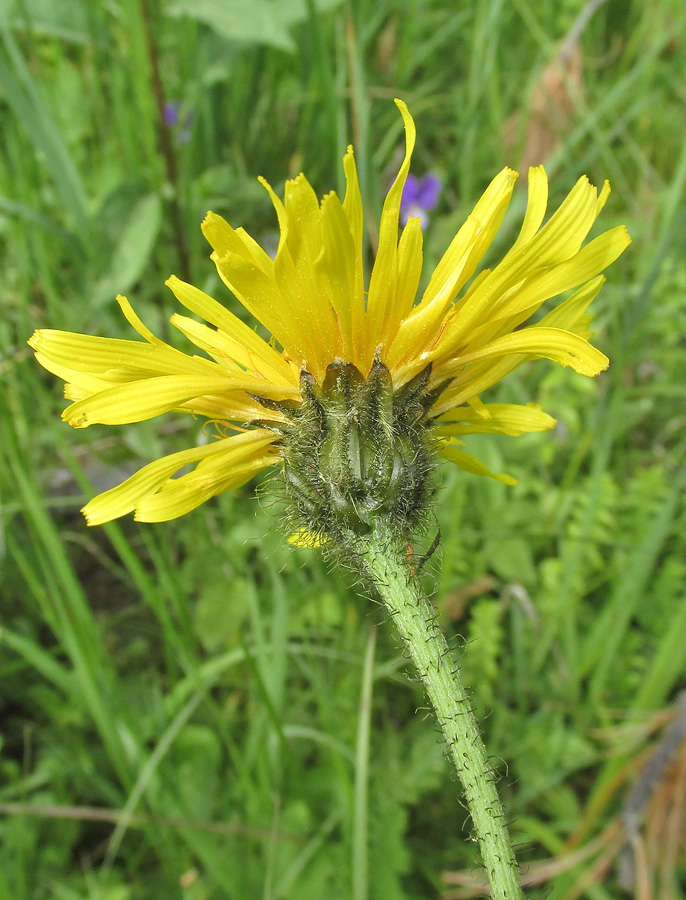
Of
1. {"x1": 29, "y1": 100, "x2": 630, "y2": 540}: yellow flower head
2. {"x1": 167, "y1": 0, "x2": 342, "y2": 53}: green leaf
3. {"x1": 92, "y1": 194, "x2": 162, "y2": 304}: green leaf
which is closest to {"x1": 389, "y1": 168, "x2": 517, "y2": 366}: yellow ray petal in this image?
{"x1": 29, "y1": 100, "x2": 630, "y2": 540}: yellow flower head

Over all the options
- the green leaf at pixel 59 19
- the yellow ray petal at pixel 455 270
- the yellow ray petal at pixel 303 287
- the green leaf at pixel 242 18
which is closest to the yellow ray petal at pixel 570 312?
the yellow ray petal at pixel 455 270

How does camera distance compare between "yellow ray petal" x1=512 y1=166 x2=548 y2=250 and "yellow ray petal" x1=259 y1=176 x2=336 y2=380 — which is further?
"yellow ray petal" x1=512 y1=166 x2=548 y2=250

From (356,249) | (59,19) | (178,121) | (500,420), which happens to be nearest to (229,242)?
(356,249)

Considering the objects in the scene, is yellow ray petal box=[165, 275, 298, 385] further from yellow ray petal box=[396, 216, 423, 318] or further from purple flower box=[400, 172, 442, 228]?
purple flower box=[400, 172, 442, 228]

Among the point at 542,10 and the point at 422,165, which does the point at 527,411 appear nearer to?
the point at 422,165

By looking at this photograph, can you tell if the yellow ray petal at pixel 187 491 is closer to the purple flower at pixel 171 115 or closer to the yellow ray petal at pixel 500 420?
the yellow ray petal at pixel 500 420

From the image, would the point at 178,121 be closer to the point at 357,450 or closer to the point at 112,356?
the point at 112,356
